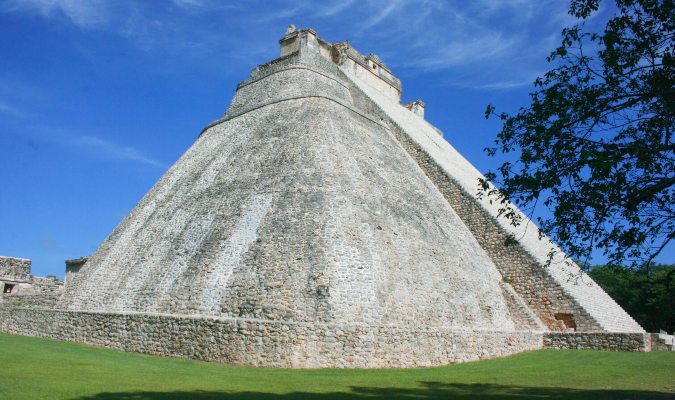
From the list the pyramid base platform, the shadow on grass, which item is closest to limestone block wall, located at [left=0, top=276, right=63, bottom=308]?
the pyramid base platform

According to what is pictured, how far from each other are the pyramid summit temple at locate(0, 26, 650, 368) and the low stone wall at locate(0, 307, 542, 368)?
3 centimetres

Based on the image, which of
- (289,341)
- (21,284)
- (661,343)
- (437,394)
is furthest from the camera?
(21,284)

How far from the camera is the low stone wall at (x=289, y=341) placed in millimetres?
11094

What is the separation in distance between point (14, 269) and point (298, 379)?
788 inches

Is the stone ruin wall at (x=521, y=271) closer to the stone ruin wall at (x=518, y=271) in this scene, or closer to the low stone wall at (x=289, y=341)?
the stone ruin wall at (x=518, y=271)

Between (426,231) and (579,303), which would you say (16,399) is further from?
(579,303)

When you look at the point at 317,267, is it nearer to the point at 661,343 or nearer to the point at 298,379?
the point at 298,379

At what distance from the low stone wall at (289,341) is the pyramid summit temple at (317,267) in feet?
0.11

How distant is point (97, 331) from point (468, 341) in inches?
390

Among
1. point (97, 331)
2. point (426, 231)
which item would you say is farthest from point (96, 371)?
point (426, 231)

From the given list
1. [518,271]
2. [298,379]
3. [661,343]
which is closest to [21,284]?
[298,379]

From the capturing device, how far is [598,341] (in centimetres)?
1606

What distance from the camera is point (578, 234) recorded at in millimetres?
8133

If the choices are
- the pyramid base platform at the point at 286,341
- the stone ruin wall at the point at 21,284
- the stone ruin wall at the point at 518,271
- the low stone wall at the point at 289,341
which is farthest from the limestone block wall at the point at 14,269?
the stone ruin wall at the point at 518,271
